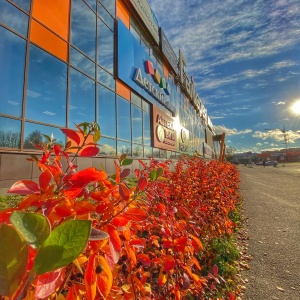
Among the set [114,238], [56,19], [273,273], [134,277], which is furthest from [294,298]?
[56,19]

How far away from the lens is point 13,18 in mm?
6656

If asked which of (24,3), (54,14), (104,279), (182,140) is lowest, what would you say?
(104,279)

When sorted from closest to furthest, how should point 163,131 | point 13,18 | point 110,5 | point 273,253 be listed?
1. point 273,253
2. point 13,18
3. point 110,5
4. point 163,131

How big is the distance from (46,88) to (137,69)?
6821mm

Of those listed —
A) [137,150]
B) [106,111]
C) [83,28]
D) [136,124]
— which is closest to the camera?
[83,28]

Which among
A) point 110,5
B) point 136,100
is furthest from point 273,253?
point 110,5

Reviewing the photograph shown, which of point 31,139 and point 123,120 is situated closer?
point 31,139

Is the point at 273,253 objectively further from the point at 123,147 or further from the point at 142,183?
the point at 123,147

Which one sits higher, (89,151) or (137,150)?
(137,150)

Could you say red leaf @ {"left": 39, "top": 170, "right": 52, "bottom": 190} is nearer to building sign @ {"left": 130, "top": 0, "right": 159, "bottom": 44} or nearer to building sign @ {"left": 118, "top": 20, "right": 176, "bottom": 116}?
building sign @ {"left": 118, "top": 20, "right": 176, "bottom": 116}

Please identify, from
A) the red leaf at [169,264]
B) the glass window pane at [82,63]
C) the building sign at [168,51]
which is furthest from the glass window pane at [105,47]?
the red leaf at [169,264]

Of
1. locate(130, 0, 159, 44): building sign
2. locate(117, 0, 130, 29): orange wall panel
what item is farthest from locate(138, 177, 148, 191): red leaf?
locate(130, 0, 159, 44): building sign

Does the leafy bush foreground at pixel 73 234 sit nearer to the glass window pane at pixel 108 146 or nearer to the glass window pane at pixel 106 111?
the glass window pane at pixel 108 146

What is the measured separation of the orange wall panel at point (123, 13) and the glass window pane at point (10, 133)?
8.58m
